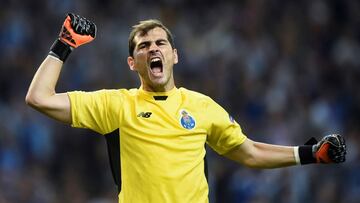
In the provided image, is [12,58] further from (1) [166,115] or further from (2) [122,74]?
(1) [166,115]

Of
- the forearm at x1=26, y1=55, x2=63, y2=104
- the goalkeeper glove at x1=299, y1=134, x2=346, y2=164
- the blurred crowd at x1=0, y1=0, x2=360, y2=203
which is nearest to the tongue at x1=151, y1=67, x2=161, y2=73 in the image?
the forearm at x1=26, y1=55, x2=63, y2=104

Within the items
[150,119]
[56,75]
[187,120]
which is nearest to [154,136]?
[150,119]

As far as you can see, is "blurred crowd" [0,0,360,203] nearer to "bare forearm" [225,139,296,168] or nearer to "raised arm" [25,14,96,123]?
"bare forearm" [225,139,296,168]

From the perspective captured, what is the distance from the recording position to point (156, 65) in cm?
592

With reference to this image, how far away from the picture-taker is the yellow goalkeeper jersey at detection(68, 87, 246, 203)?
5520 millimetres

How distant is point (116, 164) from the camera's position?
5645mm

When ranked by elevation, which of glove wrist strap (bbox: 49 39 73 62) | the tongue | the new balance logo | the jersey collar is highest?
glove wrist strap (bbox: 49 39 73 62)

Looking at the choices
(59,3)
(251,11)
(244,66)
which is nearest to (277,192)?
(244,66)

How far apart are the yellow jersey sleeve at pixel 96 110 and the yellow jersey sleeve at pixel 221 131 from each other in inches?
23.6

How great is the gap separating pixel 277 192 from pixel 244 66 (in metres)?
2.26

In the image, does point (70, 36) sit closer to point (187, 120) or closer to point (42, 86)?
point (42, 86)

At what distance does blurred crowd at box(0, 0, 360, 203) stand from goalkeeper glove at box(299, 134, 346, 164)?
3.61 metres

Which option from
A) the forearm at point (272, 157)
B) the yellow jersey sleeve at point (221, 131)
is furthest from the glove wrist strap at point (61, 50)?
the forearm at point (272, 157)

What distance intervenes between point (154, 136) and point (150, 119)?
5.0 inches
